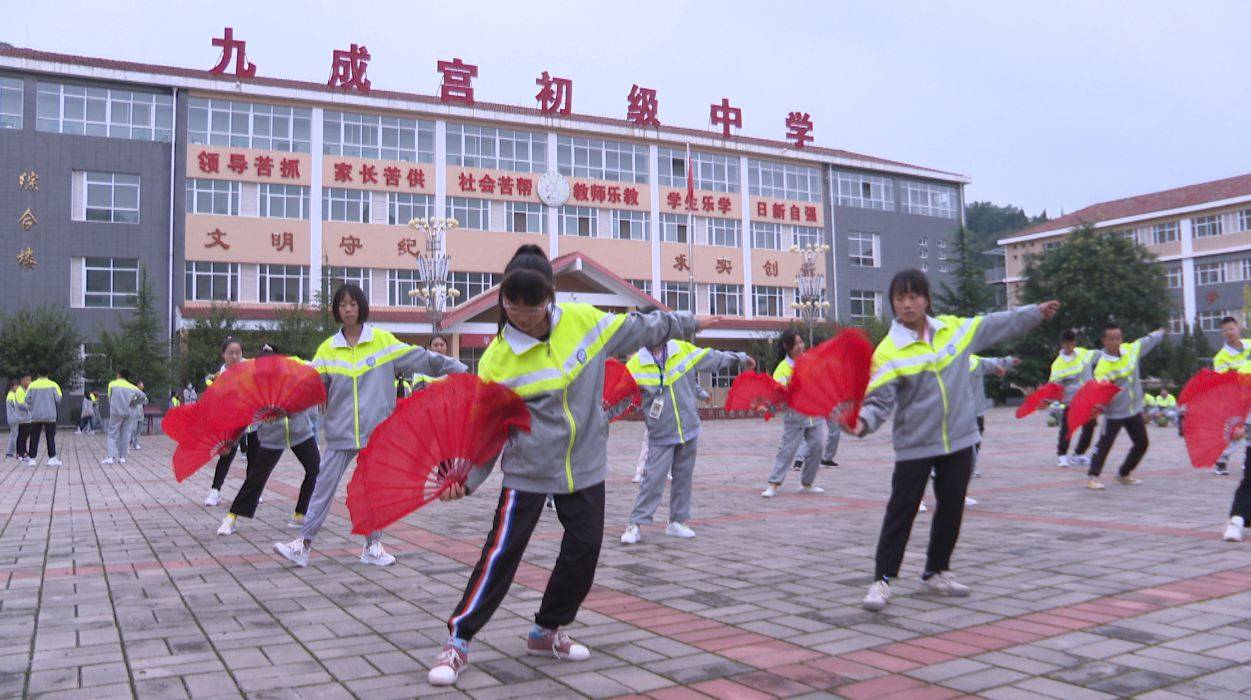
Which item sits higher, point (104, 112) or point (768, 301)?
point (104, 112)

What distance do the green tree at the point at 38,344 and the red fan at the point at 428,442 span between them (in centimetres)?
3572

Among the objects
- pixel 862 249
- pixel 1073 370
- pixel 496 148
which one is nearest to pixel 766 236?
pixel 862 249

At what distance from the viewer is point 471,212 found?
4431 cm

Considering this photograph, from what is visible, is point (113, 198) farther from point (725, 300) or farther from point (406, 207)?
point (725, 300)

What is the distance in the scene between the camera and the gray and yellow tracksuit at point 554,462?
13.6 feet

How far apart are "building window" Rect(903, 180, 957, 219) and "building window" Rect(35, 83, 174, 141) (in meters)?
39.1

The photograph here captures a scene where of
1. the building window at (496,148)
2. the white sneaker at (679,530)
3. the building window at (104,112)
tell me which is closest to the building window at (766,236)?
the building window at (496,148)

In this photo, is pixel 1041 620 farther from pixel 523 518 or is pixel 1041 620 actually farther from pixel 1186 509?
pixel 1186 509

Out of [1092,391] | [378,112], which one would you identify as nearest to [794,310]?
[378,112]

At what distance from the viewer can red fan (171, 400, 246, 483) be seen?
718cm

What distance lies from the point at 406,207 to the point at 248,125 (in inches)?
281

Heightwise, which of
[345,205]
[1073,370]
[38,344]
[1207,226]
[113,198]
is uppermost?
[1207,226]

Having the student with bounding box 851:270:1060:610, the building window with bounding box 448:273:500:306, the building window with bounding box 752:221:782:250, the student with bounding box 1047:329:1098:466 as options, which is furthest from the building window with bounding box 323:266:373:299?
the student with bounding box 851:270:1060:610

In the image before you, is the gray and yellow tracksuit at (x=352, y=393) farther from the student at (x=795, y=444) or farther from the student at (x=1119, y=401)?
the student at (x=1119, y=401)
